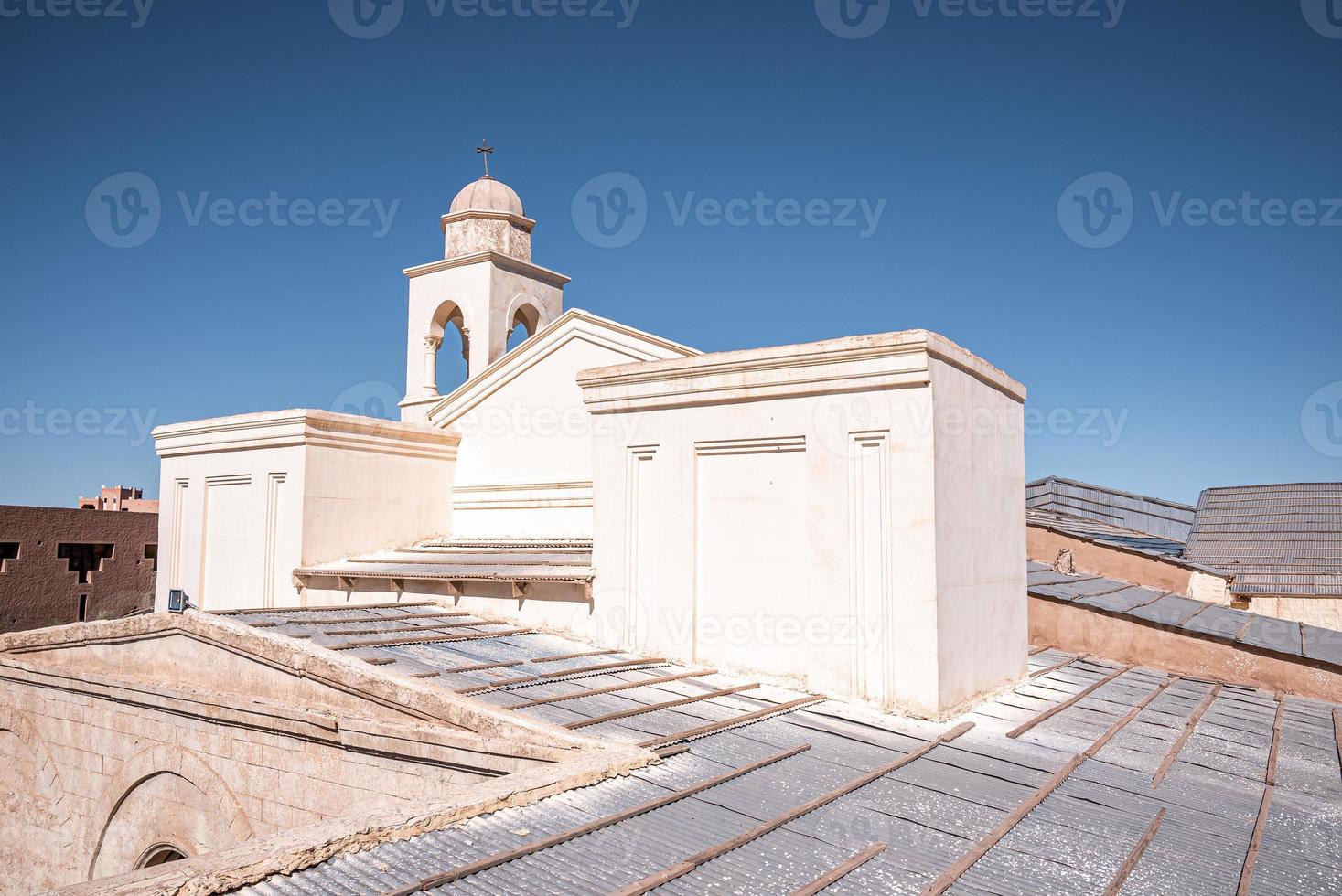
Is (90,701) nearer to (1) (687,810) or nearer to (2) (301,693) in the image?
(2) (301,693)

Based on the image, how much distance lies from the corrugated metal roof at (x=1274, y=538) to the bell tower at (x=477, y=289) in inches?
539

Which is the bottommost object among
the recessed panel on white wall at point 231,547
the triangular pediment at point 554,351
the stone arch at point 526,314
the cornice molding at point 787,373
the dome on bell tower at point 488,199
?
the recessed panel on white wall at point 231,547

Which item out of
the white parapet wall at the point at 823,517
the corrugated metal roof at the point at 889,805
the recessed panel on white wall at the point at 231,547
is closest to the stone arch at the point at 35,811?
the recessed panel on white wall at the point at 231,547

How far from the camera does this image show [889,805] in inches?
189

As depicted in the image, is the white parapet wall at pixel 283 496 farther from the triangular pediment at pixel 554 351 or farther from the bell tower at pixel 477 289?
the bell tower at pixel 477 289

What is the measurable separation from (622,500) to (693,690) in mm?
2060

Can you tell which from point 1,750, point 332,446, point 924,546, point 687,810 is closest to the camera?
point 687,810

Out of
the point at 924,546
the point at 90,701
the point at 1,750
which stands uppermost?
the point at 924,546

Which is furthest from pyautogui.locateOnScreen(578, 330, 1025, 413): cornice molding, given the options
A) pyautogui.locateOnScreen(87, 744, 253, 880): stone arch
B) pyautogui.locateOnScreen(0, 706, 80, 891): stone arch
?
pyautogui.locateOnScreen(0, 706, 80, 891): stone arch

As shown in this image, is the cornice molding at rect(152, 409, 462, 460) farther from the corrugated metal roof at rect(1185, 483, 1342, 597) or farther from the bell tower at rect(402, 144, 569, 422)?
the corrugated metal roof at rect(1185, 483, 1342, 597)

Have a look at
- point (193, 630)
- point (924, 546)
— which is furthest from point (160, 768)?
point (924, 546)

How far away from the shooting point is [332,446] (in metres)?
12.4

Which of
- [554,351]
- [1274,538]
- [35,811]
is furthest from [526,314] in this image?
[1274,538]

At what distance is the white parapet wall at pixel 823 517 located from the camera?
7039 mm
